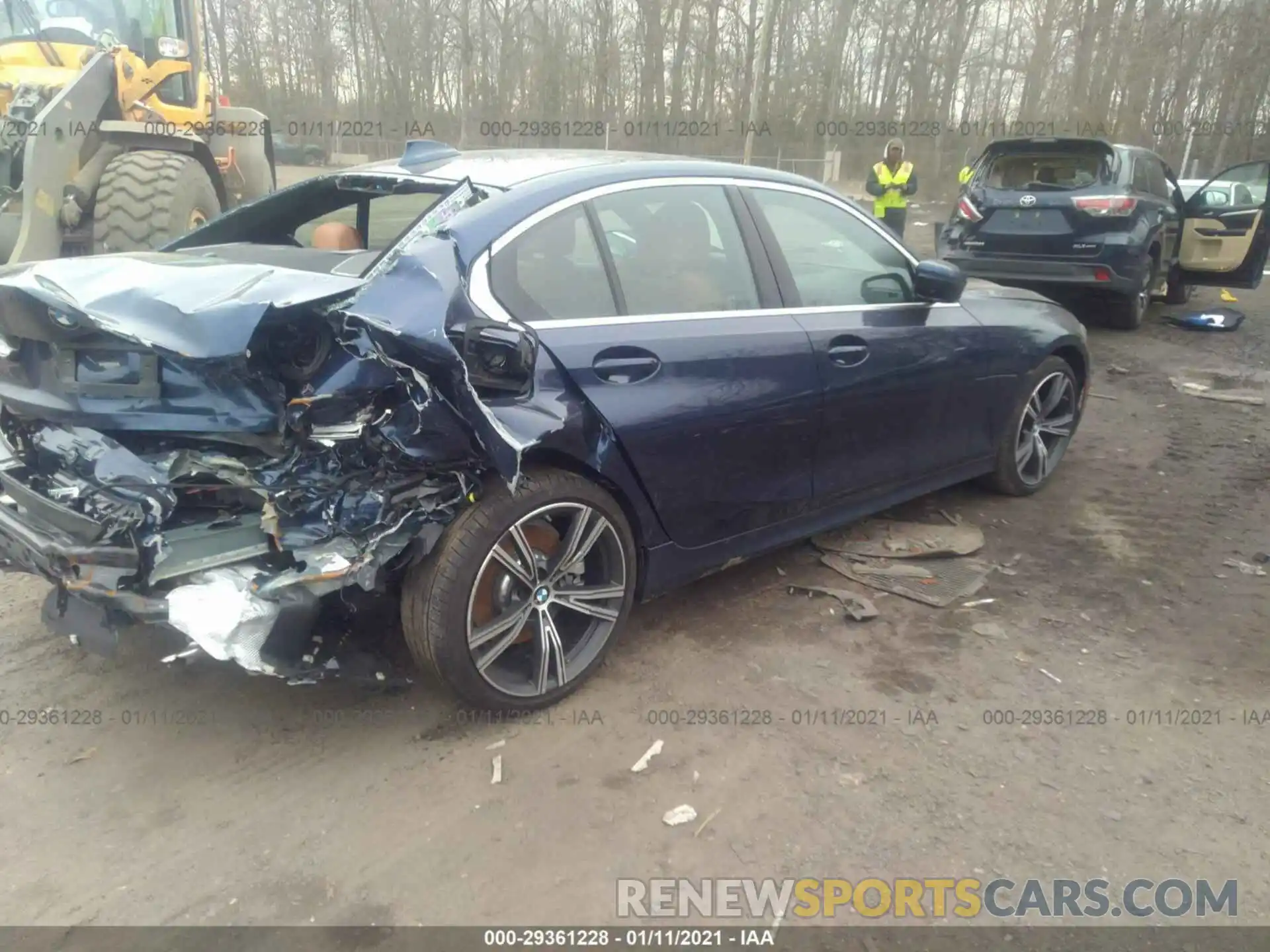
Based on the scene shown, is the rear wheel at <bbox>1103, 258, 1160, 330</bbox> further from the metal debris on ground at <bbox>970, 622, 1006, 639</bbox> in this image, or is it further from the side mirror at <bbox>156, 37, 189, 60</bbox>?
the side mirror at <bbox>156, 37, 189, 60</bbox>

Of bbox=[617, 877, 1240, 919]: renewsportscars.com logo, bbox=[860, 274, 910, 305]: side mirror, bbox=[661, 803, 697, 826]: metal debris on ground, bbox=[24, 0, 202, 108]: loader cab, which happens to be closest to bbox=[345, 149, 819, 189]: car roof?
bbox=[860, 274, 910, 305]: side mirror

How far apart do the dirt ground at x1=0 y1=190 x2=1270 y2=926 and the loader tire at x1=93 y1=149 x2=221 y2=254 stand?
11.7 ft

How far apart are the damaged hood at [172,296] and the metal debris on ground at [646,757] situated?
65.4 inches

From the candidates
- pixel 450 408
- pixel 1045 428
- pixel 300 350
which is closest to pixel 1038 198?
pixel 1045 428

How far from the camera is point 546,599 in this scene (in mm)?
3057

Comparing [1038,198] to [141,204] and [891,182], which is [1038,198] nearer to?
[891,182]

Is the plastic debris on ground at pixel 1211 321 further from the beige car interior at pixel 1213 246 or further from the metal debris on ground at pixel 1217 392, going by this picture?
the metal debris on ground at pixel 1217 392

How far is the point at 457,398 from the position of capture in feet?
8.48

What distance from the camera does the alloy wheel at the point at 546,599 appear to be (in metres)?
2.94

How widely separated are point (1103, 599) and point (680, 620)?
72.9 inches

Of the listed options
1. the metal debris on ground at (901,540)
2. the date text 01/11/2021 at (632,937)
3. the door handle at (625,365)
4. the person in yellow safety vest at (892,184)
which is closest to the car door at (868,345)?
the metal debris on ground at (901,540)

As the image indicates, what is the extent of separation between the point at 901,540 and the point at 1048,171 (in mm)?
6195

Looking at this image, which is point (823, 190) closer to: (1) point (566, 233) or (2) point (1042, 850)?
(1) point (566, 233)


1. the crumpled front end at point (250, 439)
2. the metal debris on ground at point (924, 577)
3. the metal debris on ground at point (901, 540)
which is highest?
the crumpled front end at point (250, 439)
